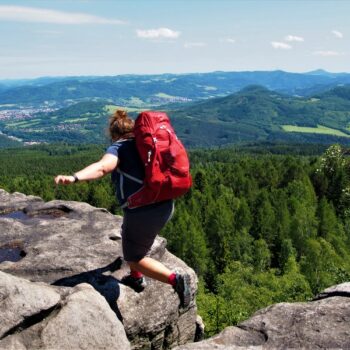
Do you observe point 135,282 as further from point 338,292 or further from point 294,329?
point 338,292

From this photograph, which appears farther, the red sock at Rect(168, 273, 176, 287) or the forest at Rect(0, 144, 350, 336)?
the forest at Rect(0, 144, 350, 336)

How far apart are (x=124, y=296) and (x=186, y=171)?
5.11m

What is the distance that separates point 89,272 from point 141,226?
153 inches

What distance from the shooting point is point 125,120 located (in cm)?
1202

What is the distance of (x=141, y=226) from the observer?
38.6 ft

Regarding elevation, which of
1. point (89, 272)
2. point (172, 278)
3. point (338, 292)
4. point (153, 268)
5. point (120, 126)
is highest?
point (120, 126)

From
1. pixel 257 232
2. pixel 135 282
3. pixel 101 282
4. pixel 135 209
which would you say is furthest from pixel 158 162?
pixel 257 232

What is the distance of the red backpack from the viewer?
1099 centimetres

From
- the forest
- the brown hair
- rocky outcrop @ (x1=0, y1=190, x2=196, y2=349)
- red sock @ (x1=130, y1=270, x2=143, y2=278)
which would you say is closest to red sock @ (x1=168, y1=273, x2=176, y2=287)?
red sock @ (x1=130, y1=270, x2=143, y2=278)

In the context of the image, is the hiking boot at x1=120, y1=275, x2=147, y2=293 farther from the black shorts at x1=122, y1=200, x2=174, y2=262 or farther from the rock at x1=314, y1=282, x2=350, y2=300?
the rock at x1=314, y1=282, x2=350, y2=300

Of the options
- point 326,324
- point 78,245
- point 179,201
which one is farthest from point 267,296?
point 179,201

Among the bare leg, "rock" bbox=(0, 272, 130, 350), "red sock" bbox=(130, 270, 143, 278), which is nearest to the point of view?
"rock" bbox=(0, 272, 130, 350)

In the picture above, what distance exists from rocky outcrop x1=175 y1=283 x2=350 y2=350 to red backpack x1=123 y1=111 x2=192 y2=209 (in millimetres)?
3808

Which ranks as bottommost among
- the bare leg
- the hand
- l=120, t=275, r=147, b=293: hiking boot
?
l=120, t=275, r=147, b=293: hiking boot
